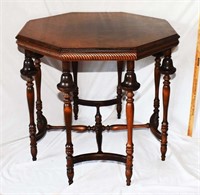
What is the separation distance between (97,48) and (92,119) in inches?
34.7

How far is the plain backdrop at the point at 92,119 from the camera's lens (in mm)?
1797

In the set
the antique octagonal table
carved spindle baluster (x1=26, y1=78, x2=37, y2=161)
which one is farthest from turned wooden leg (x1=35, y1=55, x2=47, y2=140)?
carved spindle baluster (x1=26, y1=78, x2=37, y2=161)

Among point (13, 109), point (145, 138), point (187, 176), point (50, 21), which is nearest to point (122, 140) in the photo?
point (145, 138)

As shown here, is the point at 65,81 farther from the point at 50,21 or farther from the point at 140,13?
the point at 140,13

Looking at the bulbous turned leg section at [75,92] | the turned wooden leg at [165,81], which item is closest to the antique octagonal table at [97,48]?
the turned wooden leg at [165,81]

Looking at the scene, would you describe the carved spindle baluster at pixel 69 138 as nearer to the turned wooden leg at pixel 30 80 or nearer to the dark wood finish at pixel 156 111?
the turned wooden leg at pixel 30 80

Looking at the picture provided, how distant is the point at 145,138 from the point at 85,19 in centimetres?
66

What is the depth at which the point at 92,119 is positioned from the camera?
233cm

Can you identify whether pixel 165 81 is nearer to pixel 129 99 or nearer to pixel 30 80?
pixel 129 99

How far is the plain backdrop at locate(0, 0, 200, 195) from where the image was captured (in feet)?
5.90

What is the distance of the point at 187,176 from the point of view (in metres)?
1.83

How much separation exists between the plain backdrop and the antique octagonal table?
7 centimetres

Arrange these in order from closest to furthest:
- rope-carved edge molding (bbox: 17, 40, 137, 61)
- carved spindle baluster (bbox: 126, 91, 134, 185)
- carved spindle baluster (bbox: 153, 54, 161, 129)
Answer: rope-carved edge molding (bbox: 17, 40, 137, 61) → carved spindle baluster (bbox: 126, 91, 134, 185) → carved spindle baluster (bbox: 153, 54, 161, 129)

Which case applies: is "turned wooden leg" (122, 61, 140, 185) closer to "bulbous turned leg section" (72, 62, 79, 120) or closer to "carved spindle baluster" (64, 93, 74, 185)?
"carved spindle baluster" (64, 93, 74, 185)
